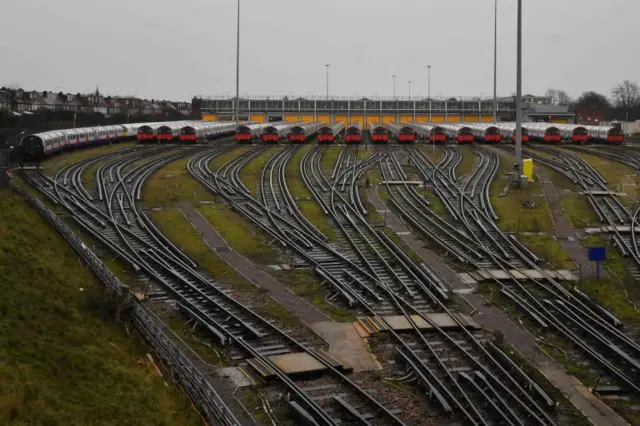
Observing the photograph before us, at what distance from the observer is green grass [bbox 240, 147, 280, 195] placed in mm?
40688

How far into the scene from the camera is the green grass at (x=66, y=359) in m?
11.8

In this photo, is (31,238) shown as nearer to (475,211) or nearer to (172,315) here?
(172,315)

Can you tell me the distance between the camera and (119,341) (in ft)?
54.5

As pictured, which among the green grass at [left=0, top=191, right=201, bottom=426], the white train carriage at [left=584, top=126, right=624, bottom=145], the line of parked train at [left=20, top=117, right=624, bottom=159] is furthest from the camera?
the line of parked train at [left=20, top=117, right=624, bottom=159]

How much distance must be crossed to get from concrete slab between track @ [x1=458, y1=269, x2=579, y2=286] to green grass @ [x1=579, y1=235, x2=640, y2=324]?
2.95 ft

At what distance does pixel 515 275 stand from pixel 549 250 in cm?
440

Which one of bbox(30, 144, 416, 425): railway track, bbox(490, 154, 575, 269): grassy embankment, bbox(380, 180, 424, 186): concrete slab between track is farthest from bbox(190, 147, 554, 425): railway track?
bbox(490, 154, 575, 269): grassy embankment

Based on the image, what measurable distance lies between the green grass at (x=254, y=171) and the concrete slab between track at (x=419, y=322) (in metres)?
20.9

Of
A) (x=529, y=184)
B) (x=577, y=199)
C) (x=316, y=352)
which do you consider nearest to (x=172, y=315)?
(x=316, y=352)

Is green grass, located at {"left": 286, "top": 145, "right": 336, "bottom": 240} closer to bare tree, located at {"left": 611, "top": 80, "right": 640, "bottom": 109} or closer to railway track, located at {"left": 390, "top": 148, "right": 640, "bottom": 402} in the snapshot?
railway track, located at {"left": 390, "top": 148, "right": 640, "bottom": 402}

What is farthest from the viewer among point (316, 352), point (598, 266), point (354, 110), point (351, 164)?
point (354, 110)

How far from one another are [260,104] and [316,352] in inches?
5329

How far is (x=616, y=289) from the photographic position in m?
21.2

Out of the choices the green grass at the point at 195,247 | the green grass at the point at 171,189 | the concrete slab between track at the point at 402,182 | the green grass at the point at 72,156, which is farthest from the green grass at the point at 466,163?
the green grass at the point at 72,156
